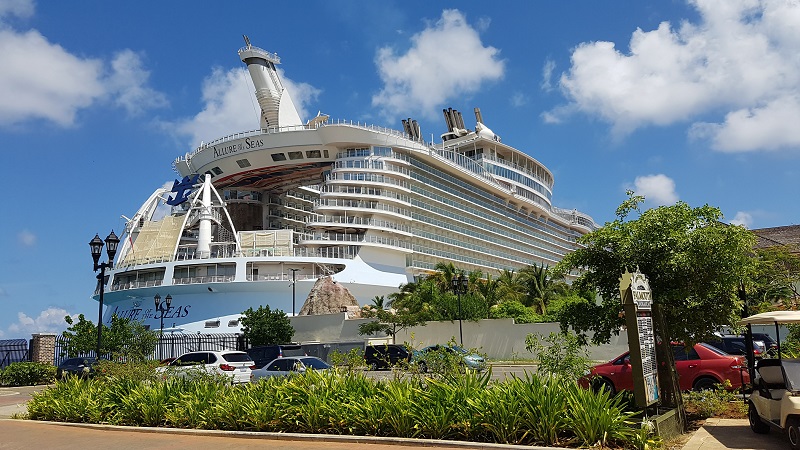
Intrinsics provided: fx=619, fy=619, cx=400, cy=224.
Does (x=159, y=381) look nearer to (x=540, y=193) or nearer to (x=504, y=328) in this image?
(x=504, y=328)

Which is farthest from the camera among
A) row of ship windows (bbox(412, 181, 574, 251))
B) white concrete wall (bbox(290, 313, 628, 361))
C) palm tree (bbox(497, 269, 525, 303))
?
row of ship windows (bbox(412, 181, 574, 251))

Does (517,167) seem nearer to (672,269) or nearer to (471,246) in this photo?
(471,246)

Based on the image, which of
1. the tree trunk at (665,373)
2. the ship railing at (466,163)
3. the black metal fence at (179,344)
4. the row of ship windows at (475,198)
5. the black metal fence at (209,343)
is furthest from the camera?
the ship railing at (466,163)

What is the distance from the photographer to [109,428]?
1316 centimetres

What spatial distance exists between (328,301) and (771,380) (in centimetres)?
3959

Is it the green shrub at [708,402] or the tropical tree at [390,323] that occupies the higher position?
the tropical tree at [390,323]

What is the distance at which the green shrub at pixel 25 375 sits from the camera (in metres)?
29.6

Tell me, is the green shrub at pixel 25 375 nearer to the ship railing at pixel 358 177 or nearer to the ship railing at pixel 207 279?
the ship railing at pixel 207 279

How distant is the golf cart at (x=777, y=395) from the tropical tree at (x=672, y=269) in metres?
0.83

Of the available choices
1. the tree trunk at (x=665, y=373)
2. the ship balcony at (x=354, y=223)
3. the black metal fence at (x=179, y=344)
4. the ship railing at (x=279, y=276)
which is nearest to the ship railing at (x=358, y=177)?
the ship balcony at (x=354, y=223)

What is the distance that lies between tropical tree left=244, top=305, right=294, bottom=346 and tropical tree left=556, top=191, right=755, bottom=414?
3283 centimetres

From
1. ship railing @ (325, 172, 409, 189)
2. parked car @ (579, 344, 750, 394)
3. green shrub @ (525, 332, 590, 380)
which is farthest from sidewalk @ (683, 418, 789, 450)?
ship railing @ (325, 172, 409, 189)

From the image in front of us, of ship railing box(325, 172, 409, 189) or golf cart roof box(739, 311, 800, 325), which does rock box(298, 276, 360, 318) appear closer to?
ship railing box(325, 172, 409, 189)

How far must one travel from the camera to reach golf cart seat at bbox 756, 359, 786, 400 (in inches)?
362
